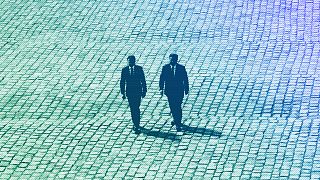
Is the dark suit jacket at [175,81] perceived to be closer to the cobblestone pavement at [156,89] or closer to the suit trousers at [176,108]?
the suit trousers at [176,108]

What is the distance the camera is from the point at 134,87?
15.6m

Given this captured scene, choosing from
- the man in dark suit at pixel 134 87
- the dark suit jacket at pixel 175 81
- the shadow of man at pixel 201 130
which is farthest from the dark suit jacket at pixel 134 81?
the shadow of man at pixel 201 130

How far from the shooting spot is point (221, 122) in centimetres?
1591

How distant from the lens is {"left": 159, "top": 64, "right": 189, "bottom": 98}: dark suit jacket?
1562 cm

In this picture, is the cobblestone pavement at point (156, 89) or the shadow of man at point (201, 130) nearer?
the cobblestone pavement at point (156, 89)

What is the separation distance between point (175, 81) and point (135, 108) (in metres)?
0.78

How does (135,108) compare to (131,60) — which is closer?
(131,60)

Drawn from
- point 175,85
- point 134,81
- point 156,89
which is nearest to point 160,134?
point 175,85

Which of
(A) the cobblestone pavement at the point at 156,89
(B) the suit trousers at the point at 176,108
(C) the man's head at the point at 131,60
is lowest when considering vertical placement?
(A) the cobblestone pavement at the point at 156,89

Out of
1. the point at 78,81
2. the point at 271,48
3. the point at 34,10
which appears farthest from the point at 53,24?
the point at 271,48

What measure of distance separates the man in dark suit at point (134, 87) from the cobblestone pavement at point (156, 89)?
0.92 ft

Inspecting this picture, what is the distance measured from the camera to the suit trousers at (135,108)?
15.6 m

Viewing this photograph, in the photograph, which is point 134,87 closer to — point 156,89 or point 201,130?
point 201,130

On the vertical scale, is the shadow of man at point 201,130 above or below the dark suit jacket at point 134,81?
below
